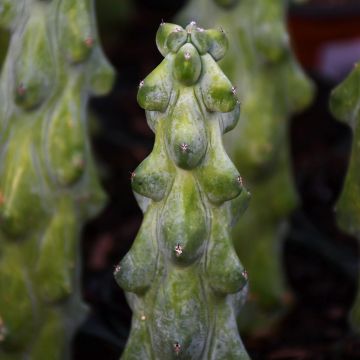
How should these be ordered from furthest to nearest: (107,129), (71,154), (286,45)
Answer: (107,129), (286,45), (71,154)

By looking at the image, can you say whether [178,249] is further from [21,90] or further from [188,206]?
[21,90]

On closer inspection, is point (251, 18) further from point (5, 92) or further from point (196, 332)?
point (196, 332)

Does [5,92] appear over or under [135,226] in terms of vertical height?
over

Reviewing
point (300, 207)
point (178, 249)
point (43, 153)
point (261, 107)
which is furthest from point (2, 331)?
point (300, 207)

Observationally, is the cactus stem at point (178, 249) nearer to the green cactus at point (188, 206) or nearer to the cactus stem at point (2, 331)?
the green cactus at point (188, 206)

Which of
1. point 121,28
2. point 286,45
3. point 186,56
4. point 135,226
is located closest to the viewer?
point 186,56

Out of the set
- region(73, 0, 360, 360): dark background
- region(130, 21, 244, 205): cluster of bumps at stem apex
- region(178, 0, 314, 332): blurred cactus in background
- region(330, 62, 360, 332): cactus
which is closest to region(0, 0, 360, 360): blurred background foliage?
region(73, 0, 360, 360): dark background

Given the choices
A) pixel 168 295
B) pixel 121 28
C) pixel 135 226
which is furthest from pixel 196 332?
pixel 121 28
